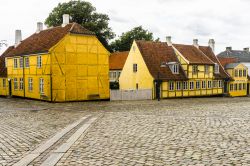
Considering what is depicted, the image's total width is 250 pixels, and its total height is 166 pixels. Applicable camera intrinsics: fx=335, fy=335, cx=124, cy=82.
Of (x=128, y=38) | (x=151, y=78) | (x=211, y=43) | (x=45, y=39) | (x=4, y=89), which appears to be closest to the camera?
(x=45, y=39)

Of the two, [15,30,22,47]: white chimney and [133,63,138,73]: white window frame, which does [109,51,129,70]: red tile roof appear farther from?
[15,30,22,47]: white chimney

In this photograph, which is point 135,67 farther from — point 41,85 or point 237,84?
point 237,84

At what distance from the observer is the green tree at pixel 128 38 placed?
66.3 m

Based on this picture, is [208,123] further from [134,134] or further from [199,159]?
[199,159]

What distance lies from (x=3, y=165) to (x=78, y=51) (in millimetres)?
26149

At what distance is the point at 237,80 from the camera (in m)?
52.2

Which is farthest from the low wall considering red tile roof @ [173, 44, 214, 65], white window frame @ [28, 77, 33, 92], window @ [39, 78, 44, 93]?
white window frame @ [28, 77, 33, 92]

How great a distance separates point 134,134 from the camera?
1325 cm

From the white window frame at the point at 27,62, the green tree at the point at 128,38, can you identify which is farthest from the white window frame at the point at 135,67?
the green tree at the point at 128,38

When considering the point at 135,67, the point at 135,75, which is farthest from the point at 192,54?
the point at 135,75

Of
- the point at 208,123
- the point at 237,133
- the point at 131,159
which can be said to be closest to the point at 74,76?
the point at 208,123

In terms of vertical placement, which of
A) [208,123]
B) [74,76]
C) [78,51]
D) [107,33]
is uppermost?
[107,33]

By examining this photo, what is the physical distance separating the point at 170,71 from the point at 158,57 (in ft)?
8.21

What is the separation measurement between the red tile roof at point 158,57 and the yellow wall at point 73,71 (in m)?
8.05
